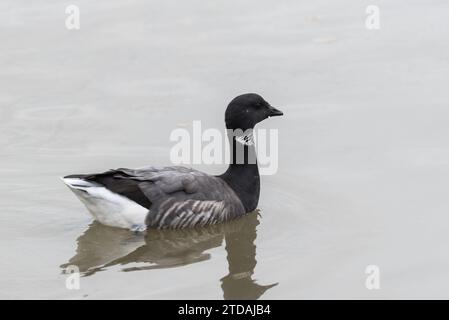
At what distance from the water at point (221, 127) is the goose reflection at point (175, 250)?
1.1 inches

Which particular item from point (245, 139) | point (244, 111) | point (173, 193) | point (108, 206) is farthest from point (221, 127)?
point (108, 206)

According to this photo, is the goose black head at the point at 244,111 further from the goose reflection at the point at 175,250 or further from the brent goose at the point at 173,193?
the goose reflection at the point at 175,250

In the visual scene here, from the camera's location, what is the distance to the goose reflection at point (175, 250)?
31.4 ft

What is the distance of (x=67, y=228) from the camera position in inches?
427

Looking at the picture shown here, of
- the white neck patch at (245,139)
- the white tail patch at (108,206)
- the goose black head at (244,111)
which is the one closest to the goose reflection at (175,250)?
the white tail patch at (108,206)

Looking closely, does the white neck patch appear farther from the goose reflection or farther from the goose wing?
the goose reflection

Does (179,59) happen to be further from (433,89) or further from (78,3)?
(433,89)

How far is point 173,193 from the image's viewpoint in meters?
11.0

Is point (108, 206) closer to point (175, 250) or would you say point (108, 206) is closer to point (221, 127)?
point (175, 250)

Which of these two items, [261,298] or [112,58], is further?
[112,58]

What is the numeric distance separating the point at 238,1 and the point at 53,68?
3.98 m

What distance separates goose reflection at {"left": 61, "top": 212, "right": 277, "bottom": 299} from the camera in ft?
31.4

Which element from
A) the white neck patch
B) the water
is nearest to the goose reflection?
the water

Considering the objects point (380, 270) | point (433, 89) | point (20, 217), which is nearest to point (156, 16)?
point (433, 89)
